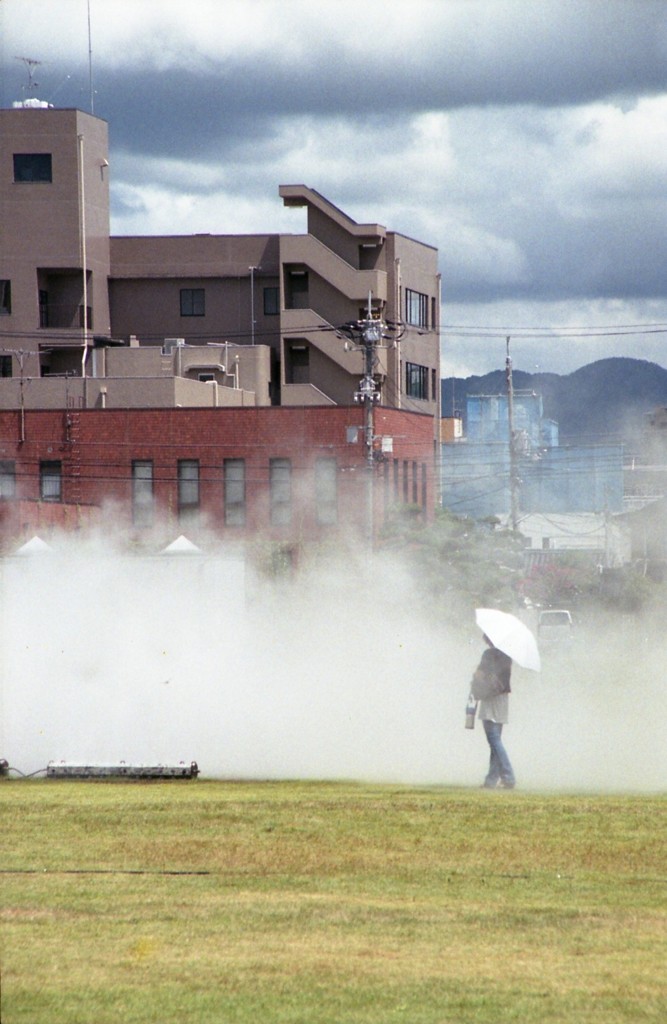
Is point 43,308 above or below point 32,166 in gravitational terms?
below

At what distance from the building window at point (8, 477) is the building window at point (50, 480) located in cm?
103

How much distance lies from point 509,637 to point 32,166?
62142mm

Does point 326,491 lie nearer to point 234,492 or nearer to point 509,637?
point 234,492

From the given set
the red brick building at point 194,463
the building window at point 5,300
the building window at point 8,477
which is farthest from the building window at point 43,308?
the building window at point 8,477

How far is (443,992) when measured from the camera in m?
7.66

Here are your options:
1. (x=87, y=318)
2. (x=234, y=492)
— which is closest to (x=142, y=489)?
(x=234, y=492)

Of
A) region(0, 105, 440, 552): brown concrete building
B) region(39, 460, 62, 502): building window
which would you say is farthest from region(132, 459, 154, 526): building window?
region(0, 105, 440, 552): brown concrete building

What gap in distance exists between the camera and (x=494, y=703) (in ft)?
52.2

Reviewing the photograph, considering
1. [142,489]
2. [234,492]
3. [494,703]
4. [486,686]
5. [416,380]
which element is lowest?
[494,703]

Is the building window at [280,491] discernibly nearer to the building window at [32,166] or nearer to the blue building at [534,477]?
the blue building at [534,477]

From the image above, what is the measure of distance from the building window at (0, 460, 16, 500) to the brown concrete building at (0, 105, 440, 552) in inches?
166

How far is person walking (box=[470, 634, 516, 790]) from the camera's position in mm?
15414

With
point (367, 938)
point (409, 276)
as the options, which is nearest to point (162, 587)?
point (367, 938)

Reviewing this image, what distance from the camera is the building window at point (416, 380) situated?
7781 centimetres
